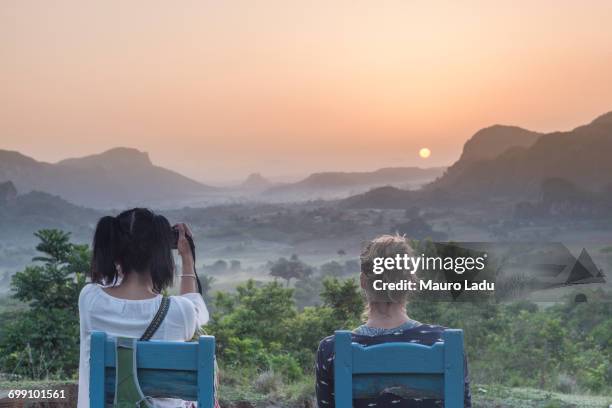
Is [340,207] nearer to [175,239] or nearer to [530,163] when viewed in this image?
[530,163]

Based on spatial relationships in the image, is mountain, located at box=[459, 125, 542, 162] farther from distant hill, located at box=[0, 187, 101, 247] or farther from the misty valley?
distant hill, located at box=[0, 187, 101, 247]

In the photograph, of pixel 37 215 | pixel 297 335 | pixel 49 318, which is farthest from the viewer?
pixel 37 215

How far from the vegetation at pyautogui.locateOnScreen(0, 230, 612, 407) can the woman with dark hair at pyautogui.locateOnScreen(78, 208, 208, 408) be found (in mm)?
1902

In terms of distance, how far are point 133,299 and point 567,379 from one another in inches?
178

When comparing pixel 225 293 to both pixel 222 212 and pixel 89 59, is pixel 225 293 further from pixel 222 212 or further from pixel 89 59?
pixel 222 212

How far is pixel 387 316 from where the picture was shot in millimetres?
1875

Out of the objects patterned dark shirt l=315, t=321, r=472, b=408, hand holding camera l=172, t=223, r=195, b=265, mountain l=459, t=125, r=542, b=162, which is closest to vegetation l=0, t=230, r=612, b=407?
hand holding camera l=172, t=223, r=195, b=265

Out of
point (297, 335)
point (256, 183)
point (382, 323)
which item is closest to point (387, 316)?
point (382, 323)

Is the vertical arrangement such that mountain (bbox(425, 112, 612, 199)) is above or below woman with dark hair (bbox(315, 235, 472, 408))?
above

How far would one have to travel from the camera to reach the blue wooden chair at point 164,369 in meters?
1.65

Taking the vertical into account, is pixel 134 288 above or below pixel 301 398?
above

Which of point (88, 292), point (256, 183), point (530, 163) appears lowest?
point (88, 292)

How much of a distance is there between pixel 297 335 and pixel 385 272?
15.2ft

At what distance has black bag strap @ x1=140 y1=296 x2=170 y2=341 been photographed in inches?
72.6
